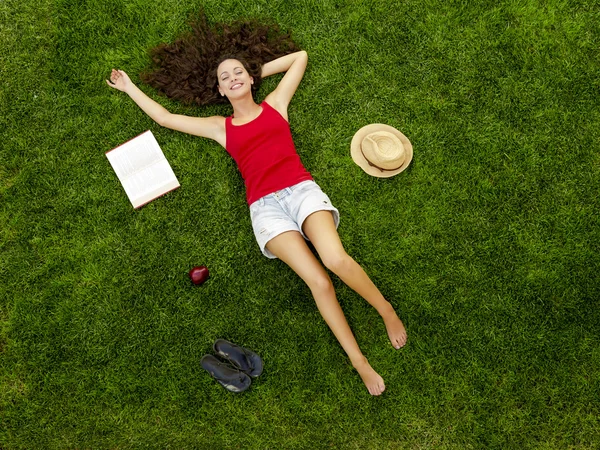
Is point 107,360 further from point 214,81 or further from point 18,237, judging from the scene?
point 214,81

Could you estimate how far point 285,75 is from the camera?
3967 mm

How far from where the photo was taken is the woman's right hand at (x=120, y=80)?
4.06 m

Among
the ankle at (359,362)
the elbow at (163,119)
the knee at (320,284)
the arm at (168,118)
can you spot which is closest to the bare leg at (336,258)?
the knee at (320,284)

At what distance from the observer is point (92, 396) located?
12.3ft

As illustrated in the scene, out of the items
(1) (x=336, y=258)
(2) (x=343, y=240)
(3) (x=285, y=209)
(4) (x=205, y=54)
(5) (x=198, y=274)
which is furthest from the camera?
(4) (x=205, y=54)

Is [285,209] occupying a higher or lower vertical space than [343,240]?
higher

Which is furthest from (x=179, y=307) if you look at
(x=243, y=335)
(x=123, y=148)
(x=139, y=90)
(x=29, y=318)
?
(x=139, y=90)

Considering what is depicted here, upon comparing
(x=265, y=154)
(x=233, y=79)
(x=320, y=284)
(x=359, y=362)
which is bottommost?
(x=359, y=362)

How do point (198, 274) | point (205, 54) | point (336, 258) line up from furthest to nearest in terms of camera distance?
point (205, 54)
point (198, 274)
point (336, 258)

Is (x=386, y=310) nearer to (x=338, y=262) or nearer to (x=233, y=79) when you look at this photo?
(x=338, y=262)

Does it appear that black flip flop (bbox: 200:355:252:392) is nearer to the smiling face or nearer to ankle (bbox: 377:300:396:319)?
ankle (bbox: 377:300:396:319)

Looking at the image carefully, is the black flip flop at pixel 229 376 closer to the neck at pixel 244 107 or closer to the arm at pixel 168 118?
the arm at pixel 168 118

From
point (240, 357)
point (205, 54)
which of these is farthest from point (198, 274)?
point (205, 54)

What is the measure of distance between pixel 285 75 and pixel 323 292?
2.19 meters
